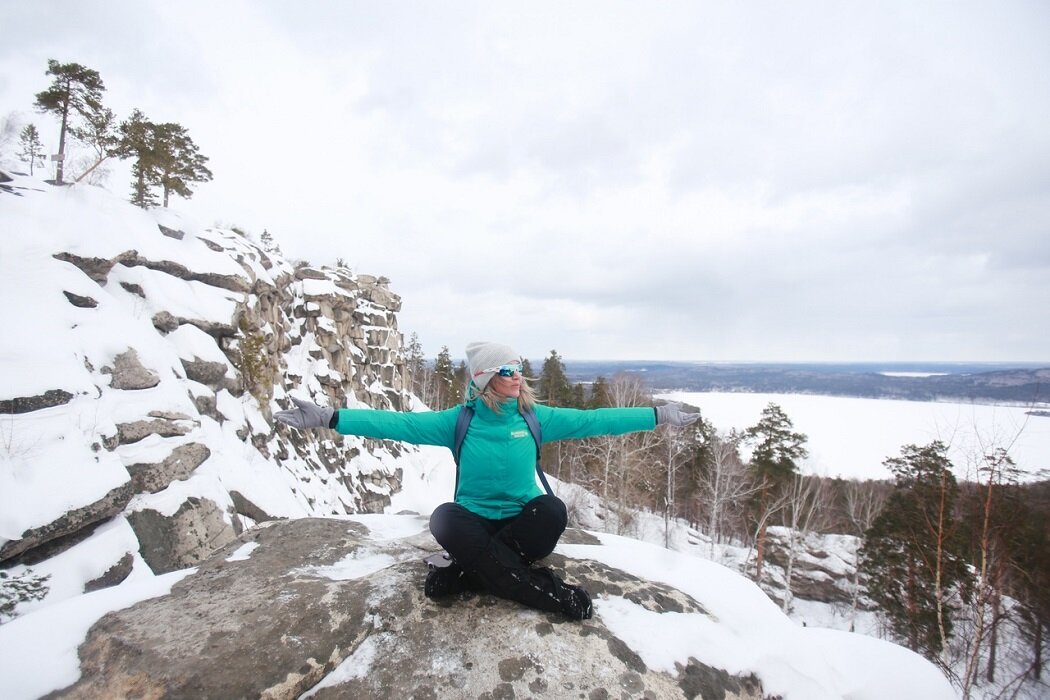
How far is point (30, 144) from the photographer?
76.7 feet

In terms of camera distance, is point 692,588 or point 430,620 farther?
point 692,588

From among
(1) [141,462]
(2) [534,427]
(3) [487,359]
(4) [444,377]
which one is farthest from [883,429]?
(1) [141,462]

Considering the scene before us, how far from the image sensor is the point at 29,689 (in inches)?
80.2

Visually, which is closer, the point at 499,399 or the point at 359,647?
→ the point at 359,647

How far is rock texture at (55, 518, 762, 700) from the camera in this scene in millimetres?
2145

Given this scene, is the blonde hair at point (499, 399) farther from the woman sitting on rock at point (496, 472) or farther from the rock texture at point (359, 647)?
the rock texture at point (359, 647)

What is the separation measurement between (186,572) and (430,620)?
2212 mm

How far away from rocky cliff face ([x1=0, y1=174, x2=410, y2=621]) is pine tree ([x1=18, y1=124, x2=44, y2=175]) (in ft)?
53.8

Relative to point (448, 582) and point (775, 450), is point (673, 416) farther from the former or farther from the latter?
point (775, 450)

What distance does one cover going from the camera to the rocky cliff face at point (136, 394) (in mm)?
5785

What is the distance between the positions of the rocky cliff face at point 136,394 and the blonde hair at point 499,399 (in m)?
6.45

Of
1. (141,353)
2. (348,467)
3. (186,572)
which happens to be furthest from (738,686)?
(348,467)

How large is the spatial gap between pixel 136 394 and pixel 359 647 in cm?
904

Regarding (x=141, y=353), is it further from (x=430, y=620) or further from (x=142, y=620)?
(x=430, y=620)
